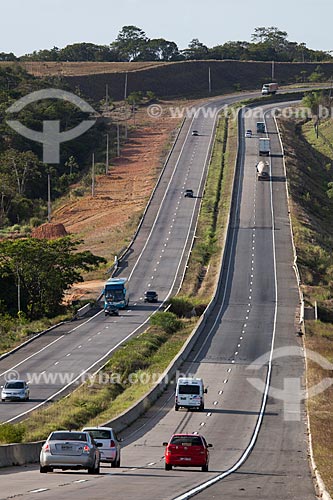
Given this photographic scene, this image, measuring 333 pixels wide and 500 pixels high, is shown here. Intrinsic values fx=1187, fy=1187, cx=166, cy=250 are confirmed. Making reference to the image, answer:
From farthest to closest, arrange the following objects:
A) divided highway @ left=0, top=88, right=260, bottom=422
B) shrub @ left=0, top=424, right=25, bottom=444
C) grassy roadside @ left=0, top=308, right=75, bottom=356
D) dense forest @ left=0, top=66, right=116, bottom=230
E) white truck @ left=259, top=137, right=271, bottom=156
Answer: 1. white truck @ left=259, top=137, right=271, bottom=156
2. dense forest @ left=0, top=66, right=116, bottom=230
3. grassy roadside @ left=0, top=308, right=75, bottom=356
4. divided highway @ left=0, top=88, right=260, bottom=422
5. shrub @ left=0, top=424, right=25, bottom=444

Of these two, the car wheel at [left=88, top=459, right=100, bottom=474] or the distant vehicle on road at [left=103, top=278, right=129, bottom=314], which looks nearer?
the car wheel at [left=88, top=459, right=100, bottom=474]

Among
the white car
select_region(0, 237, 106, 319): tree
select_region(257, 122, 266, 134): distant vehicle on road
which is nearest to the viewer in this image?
the white car

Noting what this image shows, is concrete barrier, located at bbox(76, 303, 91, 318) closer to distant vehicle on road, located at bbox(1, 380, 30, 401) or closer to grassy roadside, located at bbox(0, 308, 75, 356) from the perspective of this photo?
grassy roadside, located at bbox(0, 308, 75, 356)

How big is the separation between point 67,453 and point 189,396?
2709 cm

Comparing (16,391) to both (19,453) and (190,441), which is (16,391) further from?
(190,441)

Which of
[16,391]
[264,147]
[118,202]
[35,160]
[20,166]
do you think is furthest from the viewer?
[264,147]

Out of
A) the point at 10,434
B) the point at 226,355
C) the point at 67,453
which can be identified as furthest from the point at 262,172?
the point at 67,453

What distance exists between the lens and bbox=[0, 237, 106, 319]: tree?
9619cm

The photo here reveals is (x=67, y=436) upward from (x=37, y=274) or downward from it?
upward

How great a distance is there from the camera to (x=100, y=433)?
121 ft

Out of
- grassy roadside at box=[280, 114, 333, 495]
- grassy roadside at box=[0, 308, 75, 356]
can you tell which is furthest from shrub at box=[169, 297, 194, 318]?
grassy roadside at box=[280, 114, 333, 495]

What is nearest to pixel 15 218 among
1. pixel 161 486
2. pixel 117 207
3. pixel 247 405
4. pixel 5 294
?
pixel 117 207

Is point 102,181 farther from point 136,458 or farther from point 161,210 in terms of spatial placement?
point 136,458

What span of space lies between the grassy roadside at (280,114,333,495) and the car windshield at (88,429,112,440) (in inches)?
266
